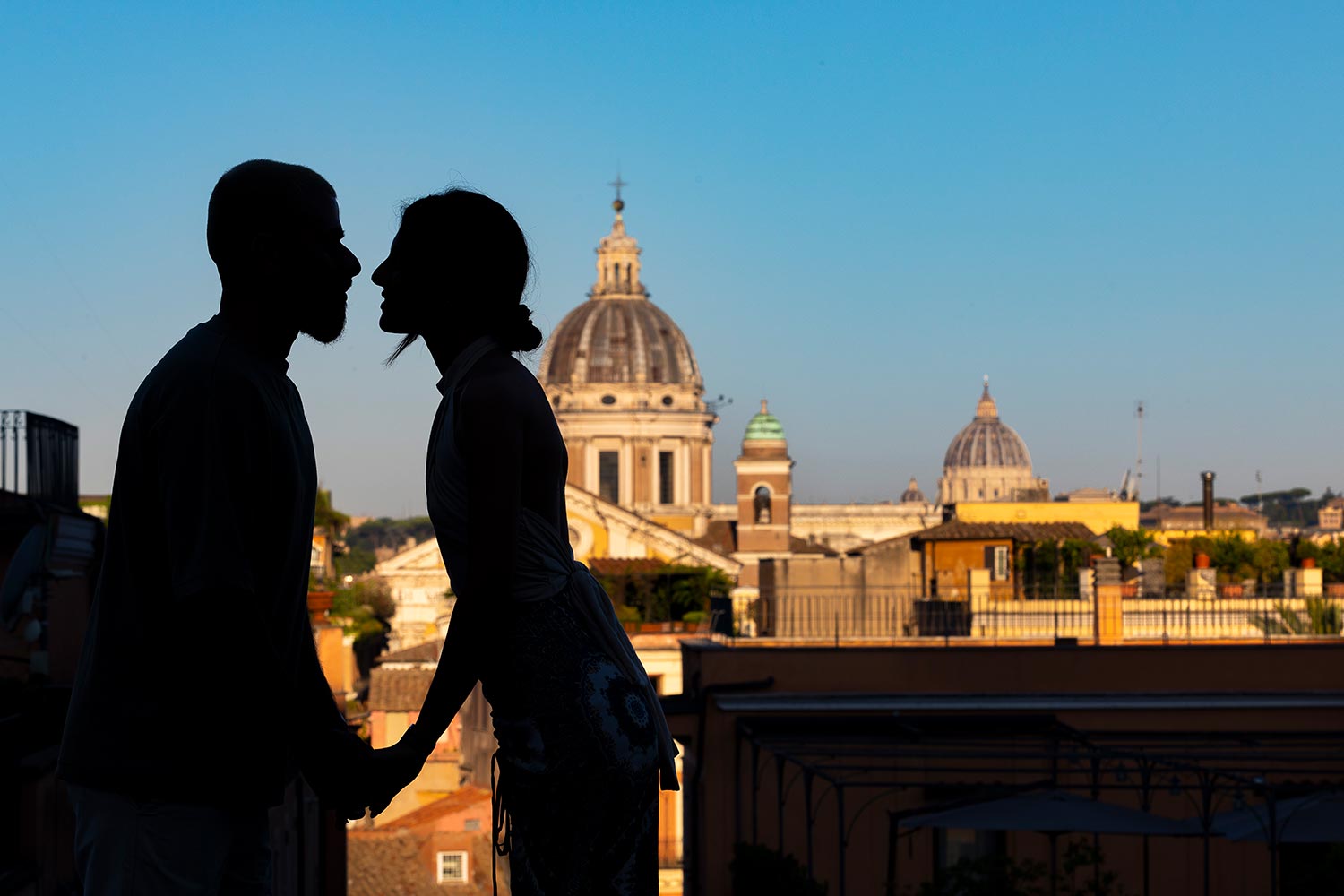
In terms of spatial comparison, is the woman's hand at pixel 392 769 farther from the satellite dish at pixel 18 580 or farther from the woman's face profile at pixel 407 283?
the satellite dish at pixel 18 580

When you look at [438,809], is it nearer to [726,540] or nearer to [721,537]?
[726,540]

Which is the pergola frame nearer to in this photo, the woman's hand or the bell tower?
the woman's hand

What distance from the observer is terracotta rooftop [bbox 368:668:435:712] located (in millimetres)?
35803

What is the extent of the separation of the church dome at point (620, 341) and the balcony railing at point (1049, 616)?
65838 mm

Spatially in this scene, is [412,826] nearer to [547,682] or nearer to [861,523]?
[547,682]

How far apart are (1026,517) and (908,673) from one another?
142 feet

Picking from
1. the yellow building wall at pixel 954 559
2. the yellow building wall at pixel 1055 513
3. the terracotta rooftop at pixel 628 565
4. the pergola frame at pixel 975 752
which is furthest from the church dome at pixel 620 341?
the pergola frame at pixel 975 752

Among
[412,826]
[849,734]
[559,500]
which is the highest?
[559,500]

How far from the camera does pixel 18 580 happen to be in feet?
29.8

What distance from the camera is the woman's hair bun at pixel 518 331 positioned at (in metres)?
2.66

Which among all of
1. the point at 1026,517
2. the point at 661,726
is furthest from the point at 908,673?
the point at 1026,517

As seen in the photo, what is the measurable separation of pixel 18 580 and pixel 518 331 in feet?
23.8

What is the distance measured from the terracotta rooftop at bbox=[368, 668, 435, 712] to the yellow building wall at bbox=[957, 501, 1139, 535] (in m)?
18.2

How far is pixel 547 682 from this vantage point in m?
2.54
